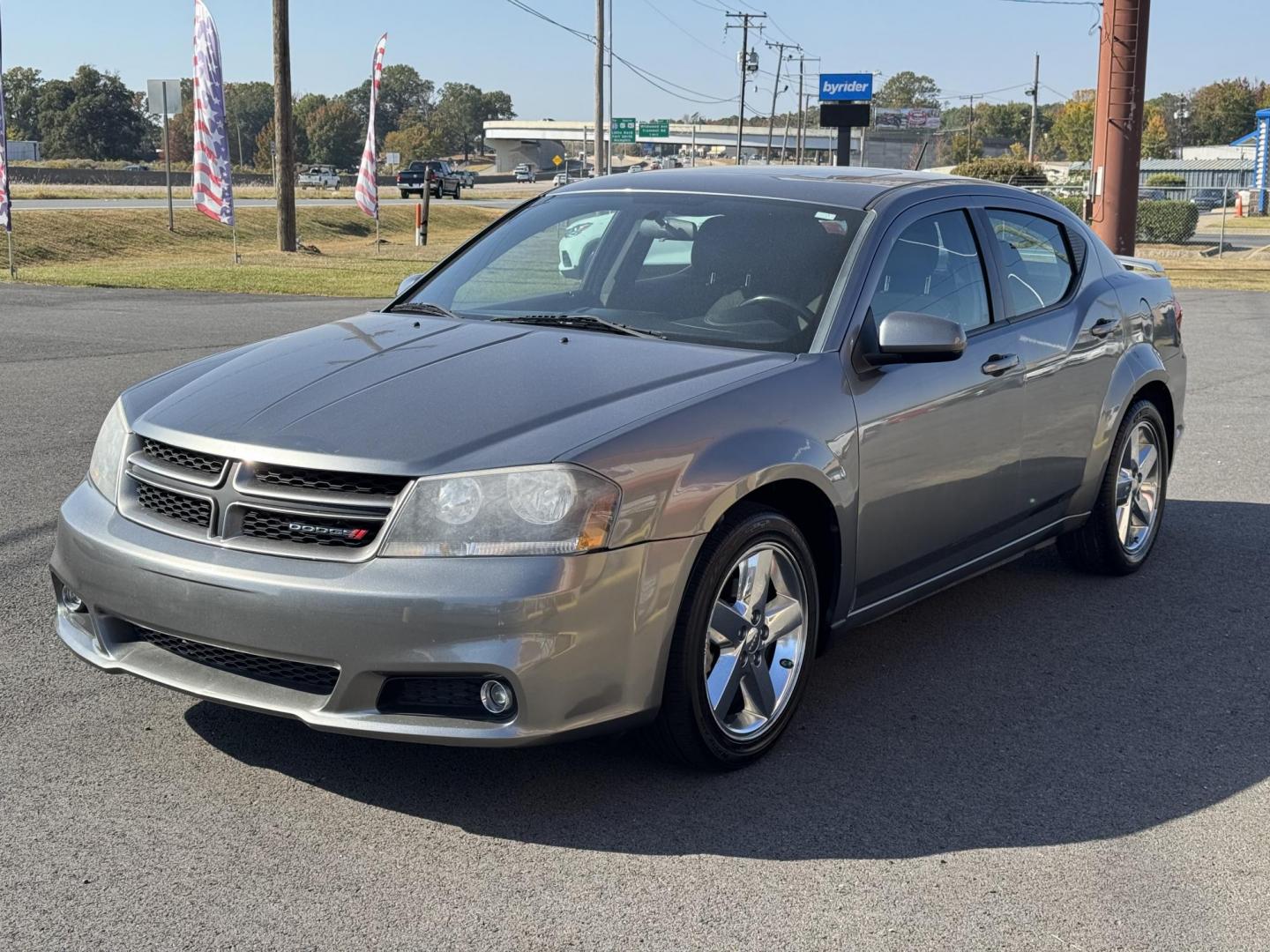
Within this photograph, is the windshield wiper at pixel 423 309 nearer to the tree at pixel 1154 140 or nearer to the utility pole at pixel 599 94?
the utility pole at pixel 599 94

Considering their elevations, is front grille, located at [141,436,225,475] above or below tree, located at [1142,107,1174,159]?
below

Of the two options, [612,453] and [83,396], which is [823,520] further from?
[83,396]

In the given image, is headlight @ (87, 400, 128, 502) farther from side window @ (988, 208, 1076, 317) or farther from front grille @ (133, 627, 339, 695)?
side window @ (988, 208, 1076, 317)

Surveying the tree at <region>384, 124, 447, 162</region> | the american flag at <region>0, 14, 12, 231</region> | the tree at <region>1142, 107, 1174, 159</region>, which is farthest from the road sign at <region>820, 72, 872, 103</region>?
the tree at <region>384, 124, 447, 162</region>

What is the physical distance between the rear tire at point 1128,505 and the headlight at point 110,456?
3.88m

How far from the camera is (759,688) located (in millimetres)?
4125

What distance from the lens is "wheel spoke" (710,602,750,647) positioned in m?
3.95

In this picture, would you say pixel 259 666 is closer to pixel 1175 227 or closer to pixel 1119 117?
pixel 1119 117

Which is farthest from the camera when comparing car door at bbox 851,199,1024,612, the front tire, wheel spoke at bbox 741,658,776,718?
car door at bbox 851,199,1024,612

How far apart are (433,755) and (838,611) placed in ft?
4.32

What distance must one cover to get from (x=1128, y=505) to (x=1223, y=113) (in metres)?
169

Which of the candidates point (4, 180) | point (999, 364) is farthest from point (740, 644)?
point (4, 180)

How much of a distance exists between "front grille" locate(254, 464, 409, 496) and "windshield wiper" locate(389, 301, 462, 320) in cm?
150

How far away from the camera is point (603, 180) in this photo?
5.66 meters
